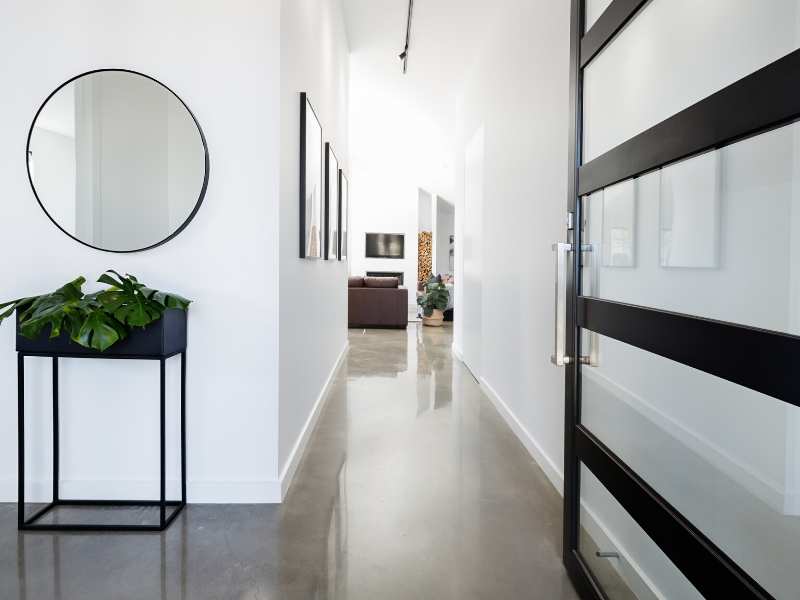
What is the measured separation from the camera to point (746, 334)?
996 mm

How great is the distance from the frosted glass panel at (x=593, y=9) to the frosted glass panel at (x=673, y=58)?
0.47 ft

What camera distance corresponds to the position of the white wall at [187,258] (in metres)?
2.37

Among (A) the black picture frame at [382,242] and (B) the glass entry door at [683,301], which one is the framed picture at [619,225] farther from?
(A) the black picture frame at [382,242]

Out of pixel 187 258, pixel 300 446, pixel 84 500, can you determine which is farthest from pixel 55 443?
pixel 300 446

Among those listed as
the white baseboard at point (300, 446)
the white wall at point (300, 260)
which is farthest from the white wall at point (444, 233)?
Answer: the white baseboard at point (300, 446)

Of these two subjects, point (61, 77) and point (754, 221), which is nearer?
point (754, 221)

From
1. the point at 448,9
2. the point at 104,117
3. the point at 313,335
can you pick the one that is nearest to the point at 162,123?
the point at 104,117

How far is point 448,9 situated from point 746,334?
4480 millimetres

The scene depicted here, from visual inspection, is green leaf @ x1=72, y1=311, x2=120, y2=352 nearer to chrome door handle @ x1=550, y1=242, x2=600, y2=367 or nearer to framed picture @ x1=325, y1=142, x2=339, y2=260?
chrome door handle @ x1=550, y1=242, x2=600, y2=367

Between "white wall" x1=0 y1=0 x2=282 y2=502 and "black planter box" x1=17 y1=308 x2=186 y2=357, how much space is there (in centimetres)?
27

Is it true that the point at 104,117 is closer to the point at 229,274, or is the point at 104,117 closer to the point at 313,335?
the point at 229,274

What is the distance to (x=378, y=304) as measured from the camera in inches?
368

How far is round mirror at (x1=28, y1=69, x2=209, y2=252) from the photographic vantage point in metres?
2.35

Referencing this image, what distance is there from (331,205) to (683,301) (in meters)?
3.32
